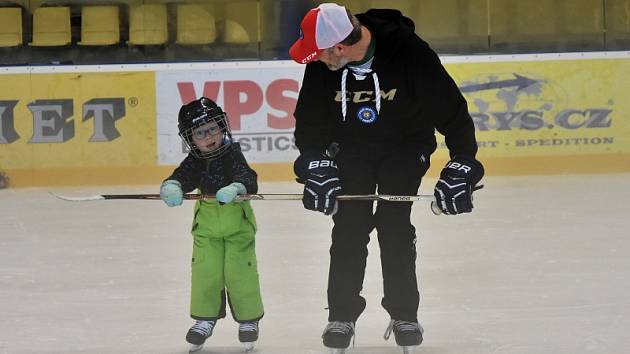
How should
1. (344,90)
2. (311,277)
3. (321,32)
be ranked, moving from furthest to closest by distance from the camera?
1. (311,277)
2. (344,90)
3. (321,32)

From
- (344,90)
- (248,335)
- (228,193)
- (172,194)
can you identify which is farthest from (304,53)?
(248,335)

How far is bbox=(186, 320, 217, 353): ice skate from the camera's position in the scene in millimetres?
3416

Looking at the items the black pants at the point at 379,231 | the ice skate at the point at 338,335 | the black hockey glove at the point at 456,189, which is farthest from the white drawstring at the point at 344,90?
the ice skate at the point at 338,335

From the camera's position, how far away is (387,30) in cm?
324

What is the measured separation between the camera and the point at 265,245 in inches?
224

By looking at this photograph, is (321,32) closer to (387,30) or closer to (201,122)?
(387,30)

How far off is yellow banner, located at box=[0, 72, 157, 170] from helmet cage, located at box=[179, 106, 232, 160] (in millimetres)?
5303

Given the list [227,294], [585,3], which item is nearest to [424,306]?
[227,294]

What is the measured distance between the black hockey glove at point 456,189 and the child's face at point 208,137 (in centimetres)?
65

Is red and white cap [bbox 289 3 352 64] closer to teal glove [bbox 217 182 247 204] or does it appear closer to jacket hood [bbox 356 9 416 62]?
jacket hood [bbox 356 9 416 62]

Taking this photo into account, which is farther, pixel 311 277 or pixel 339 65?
pixel 311 277

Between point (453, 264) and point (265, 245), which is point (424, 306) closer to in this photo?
point (453, 264)

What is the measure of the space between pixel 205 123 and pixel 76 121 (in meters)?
5.50

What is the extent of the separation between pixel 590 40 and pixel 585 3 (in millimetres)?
320
